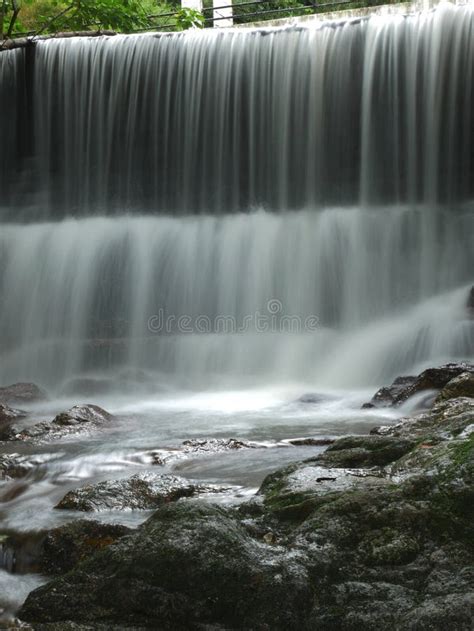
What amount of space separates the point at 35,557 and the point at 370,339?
323 inches

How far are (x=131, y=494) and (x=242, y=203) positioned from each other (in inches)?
380

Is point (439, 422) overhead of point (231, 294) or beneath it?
beneath

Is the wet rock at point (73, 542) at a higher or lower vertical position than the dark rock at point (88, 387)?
higher

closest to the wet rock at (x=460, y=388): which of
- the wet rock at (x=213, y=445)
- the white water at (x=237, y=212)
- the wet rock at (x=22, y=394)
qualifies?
the wet rock at (x=213, y=445)

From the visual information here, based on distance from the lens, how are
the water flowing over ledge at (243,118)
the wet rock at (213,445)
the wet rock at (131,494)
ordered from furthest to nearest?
the water flowing over ledge at (243,118)
the wet rock at (213,445)
the wet rock at (131,494)

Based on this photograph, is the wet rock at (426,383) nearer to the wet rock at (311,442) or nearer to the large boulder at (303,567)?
the wet rock at (311,442)

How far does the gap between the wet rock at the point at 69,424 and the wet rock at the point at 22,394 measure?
2.39m

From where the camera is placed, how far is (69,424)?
8359 millimetres

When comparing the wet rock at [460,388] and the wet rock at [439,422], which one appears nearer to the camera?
the wet rock at [439,422]

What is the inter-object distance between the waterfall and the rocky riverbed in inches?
303

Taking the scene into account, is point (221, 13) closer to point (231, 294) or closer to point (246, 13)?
point (246, 13)

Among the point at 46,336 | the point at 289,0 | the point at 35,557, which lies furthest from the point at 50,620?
the point at 289,0

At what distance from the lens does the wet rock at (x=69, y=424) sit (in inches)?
313

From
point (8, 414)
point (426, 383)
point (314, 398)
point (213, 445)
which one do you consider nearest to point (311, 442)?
point (213, 445)
